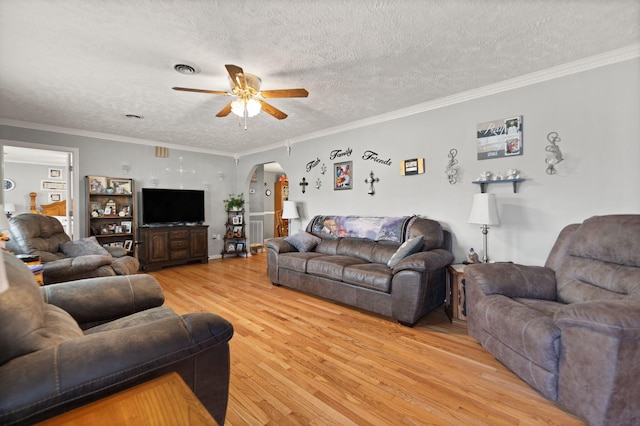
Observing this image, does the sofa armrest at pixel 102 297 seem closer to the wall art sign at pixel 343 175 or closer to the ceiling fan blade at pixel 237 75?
the ceiling fan blade at pixel 237 75

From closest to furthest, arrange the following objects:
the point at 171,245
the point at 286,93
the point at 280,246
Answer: the point at 286,93, the point at 280,246, the point at 171,245

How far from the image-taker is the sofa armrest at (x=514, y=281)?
2223mm

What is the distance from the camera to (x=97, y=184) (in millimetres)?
4953

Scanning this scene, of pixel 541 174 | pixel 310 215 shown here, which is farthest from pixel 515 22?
pixel 310 215

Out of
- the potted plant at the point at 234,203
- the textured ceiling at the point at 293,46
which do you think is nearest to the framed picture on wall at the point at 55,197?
the potted plant at the point at 234,203

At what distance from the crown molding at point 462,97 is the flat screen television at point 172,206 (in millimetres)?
992

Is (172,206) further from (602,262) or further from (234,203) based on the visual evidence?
(602,262)

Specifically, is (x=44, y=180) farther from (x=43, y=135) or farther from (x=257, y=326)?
(x=257, y=326)

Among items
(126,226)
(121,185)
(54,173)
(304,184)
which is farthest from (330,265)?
(54,173)

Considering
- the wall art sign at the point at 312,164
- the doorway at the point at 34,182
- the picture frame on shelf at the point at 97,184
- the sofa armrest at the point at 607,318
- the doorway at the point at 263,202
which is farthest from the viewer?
the doorway at the point at 263,202

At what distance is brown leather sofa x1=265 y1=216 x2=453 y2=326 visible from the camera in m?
2.78

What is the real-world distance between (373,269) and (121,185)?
491 centimetres

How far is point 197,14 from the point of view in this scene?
6.31 feet

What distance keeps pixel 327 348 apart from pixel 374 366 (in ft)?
1.43
